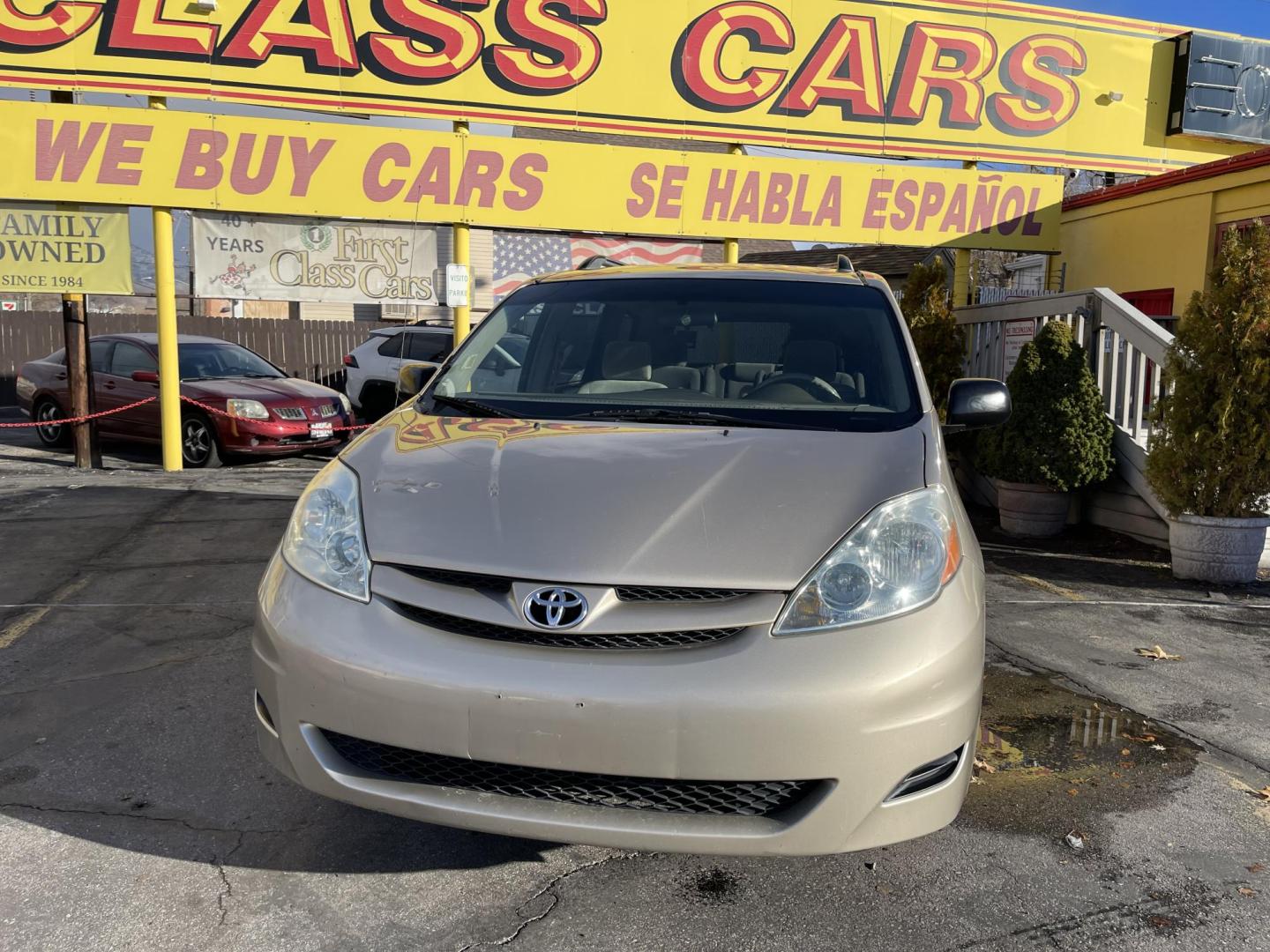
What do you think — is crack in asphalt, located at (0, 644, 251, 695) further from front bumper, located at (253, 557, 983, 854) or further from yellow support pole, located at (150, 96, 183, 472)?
yellow support pole, located at (150, 96, 183, 472)

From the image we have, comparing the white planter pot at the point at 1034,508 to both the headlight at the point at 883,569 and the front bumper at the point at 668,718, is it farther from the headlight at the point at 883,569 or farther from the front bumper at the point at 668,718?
the front bumper at the point at 668,718

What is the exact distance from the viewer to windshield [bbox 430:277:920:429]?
3.33m

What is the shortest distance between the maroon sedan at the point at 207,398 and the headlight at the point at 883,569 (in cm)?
951

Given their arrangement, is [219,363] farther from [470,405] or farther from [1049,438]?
[470,405]

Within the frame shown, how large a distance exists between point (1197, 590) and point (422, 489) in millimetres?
5503

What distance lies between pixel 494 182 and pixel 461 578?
893cm

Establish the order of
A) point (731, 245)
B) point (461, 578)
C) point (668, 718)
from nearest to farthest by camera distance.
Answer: point (668, 718) → point (461, 578) → point (731, 245)

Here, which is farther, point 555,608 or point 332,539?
point 332,539

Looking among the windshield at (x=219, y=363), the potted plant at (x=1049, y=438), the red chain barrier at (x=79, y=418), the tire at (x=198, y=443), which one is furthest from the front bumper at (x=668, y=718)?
the windshield at (x=219, y=363)

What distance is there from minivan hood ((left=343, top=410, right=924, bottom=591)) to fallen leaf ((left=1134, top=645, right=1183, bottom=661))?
266 centimetres

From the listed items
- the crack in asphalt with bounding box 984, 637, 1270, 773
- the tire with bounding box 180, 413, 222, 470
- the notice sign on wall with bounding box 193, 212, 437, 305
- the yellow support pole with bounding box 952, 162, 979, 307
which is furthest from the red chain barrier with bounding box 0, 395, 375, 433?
the crack in asphalt with bounding box 984, 637, 1270, 773

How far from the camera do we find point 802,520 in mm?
2461

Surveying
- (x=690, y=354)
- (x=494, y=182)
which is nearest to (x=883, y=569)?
(x=690, y=354)

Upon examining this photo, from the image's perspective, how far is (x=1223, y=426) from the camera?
6191 millimetres
